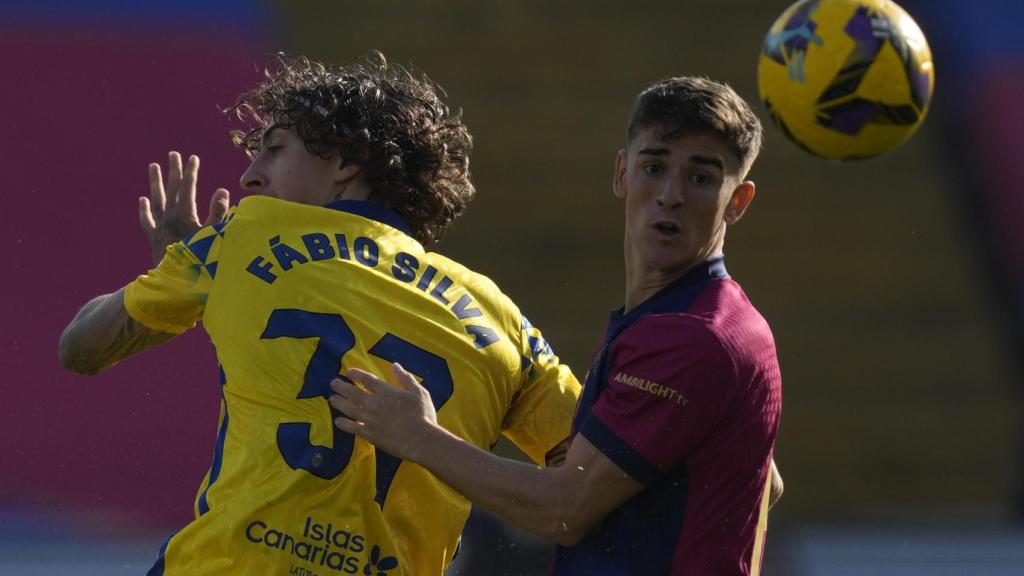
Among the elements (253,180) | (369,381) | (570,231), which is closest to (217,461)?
(369,381)

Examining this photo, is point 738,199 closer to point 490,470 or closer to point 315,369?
point 490,470

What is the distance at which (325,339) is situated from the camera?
299cm

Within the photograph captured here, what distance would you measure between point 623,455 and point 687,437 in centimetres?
14

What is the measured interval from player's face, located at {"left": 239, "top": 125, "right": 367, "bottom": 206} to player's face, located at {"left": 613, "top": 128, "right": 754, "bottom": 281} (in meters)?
0.68

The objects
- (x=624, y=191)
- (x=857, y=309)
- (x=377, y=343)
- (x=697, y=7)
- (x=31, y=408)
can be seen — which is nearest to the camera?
(x=377, y=343)

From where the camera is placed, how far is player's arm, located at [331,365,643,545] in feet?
9.34

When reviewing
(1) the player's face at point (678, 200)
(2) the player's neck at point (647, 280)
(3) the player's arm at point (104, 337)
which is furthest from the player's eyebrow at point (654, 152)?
(3) the player's arm at point (104, 337)

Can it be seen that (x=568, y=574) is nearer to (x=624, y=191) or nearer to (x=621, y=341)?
(x=621, y=341)

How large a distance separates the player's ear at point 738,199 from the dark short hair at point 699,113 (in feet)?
0.15

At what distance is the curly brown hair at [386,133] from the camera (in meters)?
3.33

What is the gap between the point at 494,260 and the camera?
953 centimetres

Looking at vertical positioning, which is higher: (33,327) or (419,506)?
(33,327)

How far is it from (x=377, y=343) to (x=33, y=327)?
6.41 meters

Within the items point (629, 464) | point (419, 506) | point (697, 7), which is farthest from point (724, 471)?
point (697, 7)
